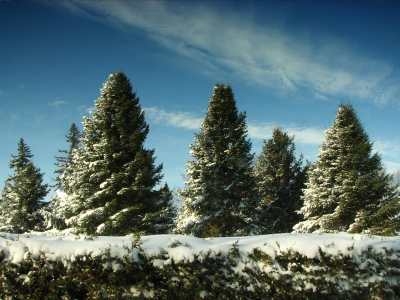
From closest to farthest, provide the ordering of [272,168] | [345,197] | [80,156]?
[345,197] → [80,156] → [272,168]

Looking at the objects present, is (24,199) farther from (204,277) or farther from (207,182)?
(204,277)

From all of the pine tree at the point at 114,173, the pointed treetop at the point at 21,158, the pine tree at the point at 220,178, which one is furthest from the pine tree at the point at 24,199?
the pine tree at the point at 220,178

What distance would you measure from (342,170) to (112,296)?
48.8 ft

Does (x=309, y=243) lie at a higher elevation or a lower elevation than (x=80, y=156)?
lower

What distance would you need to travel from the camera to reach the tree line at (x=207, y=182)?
13047 mm

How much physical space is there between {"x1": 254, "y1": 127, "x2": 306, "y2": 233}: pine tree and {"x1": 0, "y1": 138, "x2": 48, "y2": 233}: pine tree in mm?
21537

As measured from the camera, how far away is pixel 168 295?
12.4 ft

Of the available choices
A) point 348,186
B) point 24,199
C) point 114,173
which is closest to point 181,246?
point 114,173

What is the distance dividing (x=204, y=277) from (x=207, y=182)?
34.7 ft

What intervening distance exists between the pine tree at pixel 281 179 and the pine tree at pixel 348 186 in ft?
9.68

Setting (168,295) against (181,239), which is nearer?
(168,295)

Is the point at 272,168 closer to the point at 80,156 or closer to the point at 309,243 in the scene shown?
the point at 80,156

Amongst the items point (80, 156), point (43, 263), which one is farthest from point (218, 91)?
point (43, 263)

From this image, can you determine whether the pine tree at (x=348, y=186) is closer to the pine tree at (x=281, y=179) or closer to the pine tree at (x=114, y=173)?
the pine tree at (x=281, y=179)
